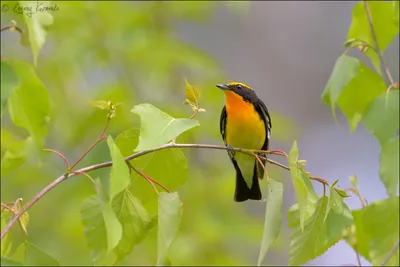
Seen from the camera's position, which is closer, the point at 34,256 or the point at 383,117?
the point at 34,256

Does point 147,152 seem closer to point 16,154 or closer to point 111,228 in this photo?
point 111,228

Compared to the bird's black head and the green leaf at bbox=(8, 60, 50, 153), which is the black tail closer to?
the bird's black head

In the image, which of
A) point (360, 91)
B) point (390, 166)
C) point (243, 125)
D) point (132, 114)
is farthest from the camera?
point (132, 114)

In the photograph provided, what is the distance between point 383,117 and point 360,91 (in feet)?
0.66

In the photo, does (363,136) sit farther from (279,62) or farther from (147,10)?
(147,10)

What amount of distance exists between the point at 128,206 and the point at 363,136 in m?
6.23

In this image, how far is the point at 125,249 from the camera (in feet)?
5.56

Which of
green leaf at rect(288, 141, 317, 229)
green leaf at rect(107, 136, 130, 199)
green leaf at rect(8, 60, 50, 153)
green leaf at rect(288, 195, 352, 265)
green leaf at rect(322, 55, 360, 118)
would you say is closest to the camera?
green leaf at rect(107, 136, 130, 199)

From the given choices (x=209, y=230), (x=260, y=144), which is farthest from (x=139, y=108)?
(x=209, y=230)

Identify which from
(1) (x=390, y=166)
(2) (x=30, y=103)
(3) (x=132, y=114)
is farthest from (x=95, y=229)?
(3) (x=132, y=114)

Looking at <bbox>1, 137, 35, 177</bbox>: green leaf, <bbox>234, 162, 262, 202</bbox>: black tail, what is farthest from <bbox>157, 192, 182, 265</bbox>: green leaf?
<bbox>234, 162, 262, 202</bbox>: black tail

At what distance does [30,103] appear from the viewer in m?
1.70

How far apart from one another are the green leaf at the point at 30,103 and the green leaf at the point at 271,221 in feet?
1.84

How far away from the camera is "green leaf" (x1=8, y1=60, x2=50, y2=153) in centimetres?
167
